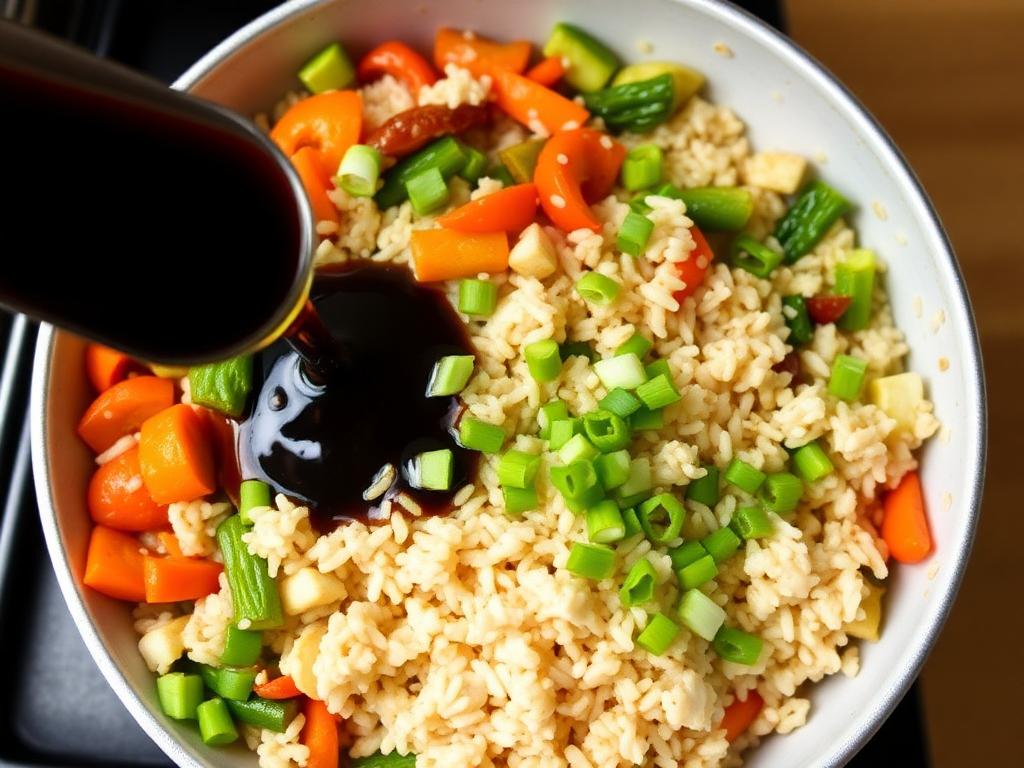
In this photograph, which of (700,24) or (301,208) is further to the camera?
(700,24)

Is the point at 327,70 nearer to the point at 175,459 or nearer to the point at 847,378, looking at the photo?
the point at 175,459

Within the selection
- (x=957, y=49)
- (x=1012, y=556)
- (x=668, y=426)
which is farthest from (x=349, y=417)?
(x=957, y=49)

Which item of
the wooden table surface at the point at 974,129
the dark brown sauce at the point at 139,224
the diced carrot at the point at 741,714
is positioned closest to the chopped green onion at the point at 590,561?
the diced carrot at the point at 741,714

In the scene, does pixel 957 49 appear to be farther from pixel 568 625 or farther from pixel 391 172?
pixel 568 625

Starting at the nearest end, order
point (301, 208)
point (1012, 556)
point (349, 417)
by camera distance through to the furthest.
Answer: point (301, 208)
point (349, 417)
point (1012, 556)

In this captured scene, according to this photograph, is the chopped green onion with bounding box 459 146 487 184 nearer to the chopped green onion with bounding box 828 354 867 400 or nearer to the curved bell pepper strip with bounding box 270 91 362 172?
the curved bell pepper strip with bounding box 270 91 362 172
